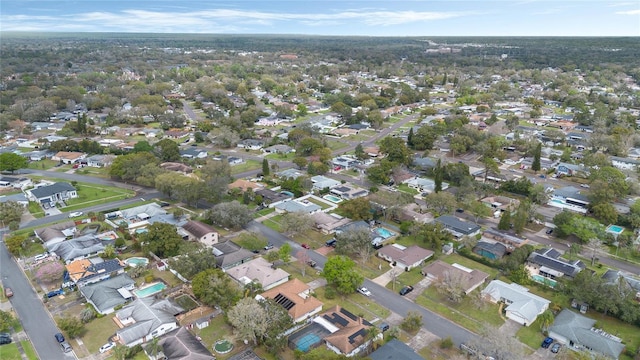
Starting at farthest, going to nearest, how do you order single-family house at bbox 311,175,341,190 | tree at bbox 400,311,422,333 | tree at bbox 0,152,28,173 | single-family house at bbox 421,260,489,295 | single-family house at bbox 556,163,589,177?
single-family house at bbox 556,163,589,177 → tree at bbox 0,152,28,173 → single-family house at bbox 311,175,341,190 → single-family house at bbox 421,260,489,295 → tree at bbox 400,311,422,333

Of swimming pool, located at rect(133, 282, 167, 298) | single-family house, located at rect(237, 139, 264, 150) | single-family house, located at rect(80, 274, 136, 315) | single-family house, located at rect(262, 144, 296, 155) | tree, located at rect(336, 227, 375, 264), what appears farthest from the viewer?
single-family house, located at rect(237, 139, 264, 150)

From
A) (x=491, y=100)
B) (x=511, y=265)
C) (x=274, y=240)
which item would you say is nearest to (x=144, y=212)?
Result: (x=274, y=240)

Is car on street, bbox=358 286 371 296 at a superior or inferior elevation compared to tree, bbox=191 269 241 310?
inferior

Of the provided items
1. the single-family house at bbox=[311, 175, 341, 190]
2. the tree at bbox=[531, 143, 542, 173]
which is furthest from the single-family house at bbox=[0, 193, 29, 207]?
the tree at bbox=[531, 143, 542, 173]

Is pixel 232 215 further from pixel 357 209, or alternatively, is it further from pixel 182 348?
pixel 182 348

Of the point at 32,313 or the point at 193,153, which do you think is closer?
the point at 32,313

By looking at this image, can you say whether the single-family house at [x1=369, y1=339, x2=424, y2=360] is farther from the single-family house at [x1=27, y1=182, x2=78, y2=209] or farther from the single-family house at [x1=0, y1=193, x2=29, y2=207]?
the single-family house at [x1=0, y1=193, x2=29, y2=207]

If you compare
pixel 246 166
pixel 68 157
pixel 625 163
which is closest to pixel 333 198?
pixel 246 166
